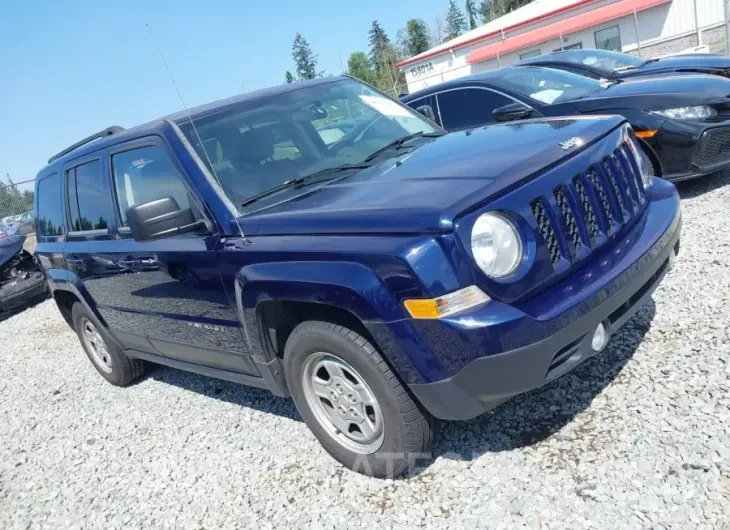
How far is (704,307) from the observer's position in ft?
12.2

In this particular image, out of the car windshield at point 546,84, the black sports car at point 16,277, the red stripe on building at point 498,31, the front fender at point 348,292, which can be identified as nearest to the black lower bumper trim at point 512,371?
the front fender at point 348,292

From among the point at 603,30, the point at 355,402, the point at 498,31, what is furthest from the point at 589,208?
the point at 498,31

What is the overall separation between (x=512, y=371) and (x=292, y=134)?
1.96 metres

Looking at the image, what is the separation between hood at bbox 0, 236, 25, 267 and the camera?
1013cm

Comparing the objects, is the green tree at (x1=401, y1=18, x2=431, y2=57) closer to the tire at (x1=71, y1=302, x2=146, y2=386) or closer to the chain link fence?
the chain link fence

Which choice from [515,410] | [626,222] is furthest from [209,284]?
[626,222]

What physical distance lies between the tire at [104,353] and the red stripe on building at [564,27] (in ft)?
100

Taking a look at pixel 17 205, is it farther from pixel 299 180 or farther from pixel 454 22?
pixel 454 22

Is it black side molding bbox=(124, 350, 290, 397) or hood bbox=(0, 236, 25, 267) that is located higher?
hood bbox=(0, 236, 25, 267)

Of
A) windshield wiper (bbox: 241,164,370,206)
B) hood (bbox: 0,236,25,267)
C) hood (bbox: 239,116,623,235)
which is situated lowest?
hood (bbox: 0,236,25,267)

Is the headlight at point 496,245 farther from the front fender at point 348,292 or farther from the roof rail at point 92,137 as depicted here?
the roof rail at point 92,137

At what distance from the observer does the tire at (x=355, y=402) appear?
2611mm

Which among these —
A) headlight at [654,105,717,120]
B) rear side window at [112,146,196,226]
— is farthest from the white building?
rear side window at [112,146,196,226]

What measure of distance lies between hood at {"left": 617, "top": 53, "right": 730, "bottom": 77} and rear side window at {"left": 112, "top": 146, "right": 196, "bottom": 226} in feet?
20.0
